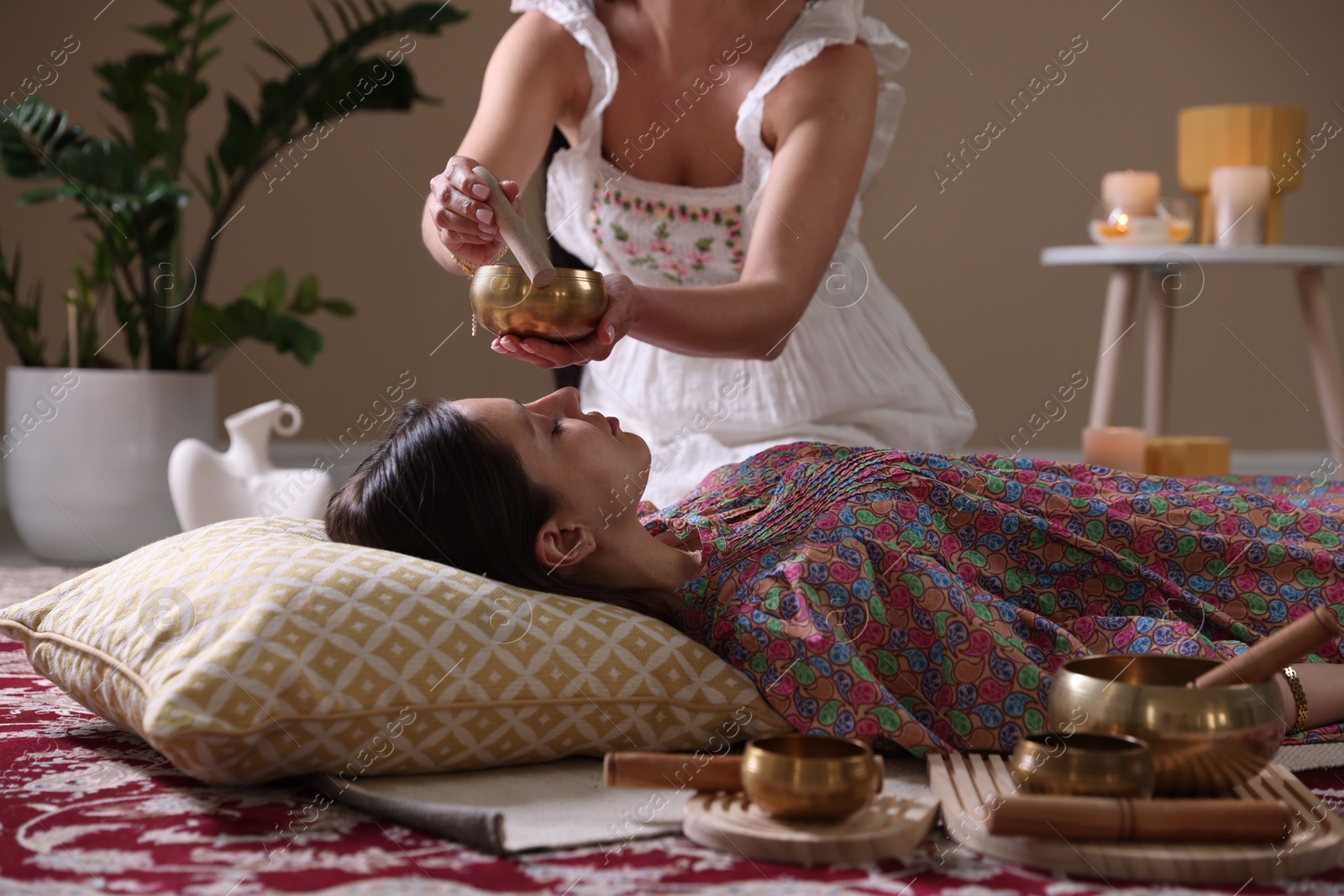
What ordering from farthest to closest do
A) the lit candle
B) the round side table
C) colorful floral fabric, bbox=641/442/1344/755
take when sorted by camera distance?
the round side table → the lit candle → colorful floral fabric, bbox=641/442/1344/755

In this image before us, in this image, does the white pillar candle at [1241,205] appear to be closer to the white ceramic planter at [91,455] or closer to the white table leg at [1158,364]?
the white table leg at [1158,364]

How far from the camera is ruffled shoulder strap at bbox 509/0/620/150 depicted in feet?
7.28

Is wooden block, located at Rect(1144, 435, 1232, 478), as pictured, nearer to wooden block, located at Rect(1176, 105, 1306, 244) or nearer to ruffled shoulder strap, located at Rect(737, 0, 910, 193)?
wooden block, located at Rect(1176, 105, 1306, 244)

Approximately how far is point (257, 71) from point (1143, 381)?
3.16 metres

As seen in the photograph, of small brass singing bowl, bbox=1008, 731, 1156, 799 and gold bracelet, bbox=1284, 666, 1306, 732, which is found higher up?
small brass singing bowl, bbox=1008, 731, 1156, 799

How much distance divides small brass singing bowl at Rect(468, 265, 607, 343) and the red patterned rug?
0.55m

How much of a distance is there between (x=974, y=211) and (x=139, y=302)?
272 centimetres

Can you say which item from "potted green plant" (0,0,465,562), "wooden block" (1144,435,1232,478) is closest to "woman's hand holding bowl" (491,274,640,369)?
"wooden block" (1144,435,1232,478)

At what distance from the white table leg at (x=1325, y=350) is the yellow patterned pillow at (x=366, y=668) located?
258cm

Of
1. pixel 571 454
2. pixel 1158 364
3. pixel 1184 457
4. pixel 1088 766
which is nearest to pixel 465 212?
pixel 571 454

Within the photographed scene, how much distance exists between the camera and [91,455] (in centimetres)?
326

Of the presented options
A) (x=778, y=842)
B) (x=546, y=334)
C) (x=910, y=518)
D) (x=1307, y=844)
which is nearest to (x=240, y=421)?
(x=546, y=334)

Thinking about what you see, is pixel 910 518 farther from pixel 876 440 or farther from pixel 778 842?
pixel 876 440

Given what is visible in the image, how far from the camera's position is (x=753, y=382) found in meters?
2.38
